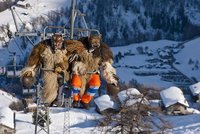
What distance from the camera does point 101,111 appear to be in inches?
1928

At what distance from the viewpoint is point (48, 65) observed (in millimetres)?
8859

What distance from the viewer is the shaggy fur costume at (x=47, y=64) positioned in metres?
8.72

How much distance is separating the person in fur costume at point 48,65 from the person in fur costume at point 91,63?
124 millimetres

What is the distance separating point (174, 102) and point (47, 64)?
42.9m

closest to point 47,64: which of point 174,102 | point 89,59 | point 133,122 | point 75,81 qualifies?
point 75,81

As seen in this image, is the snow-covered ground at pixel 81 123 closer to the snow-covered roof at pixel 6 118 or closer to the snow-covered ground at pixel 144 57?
the snow-covered roof at pixel 6 118

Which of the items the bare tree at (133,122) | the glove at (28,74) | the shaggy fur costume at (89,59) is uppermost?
the shaggy fur costume at (89,59)

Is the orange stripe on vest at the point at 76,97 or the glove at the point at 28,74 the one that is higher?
the glove at the point at 28,74

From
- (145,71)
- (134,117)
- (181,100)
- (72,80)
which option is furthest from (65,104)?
(145,71)

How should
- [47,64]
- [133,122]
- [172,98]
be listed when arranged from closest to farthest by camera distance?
1. [47,64]
2. [133,122]
3. [172,98]

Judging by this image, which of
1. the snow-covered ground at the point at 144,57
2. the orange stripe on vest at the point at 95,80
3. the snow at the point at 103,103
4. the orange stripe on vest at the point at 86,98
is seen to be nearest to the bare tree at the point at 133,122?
the snow at the point at 103,103

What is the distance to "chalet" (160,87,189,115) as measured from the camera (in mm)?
49959

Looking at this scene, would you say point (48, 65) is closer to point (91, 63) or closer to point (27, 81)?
point (27, 81)

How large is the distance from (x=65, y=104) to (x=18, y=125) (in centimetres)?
3597
